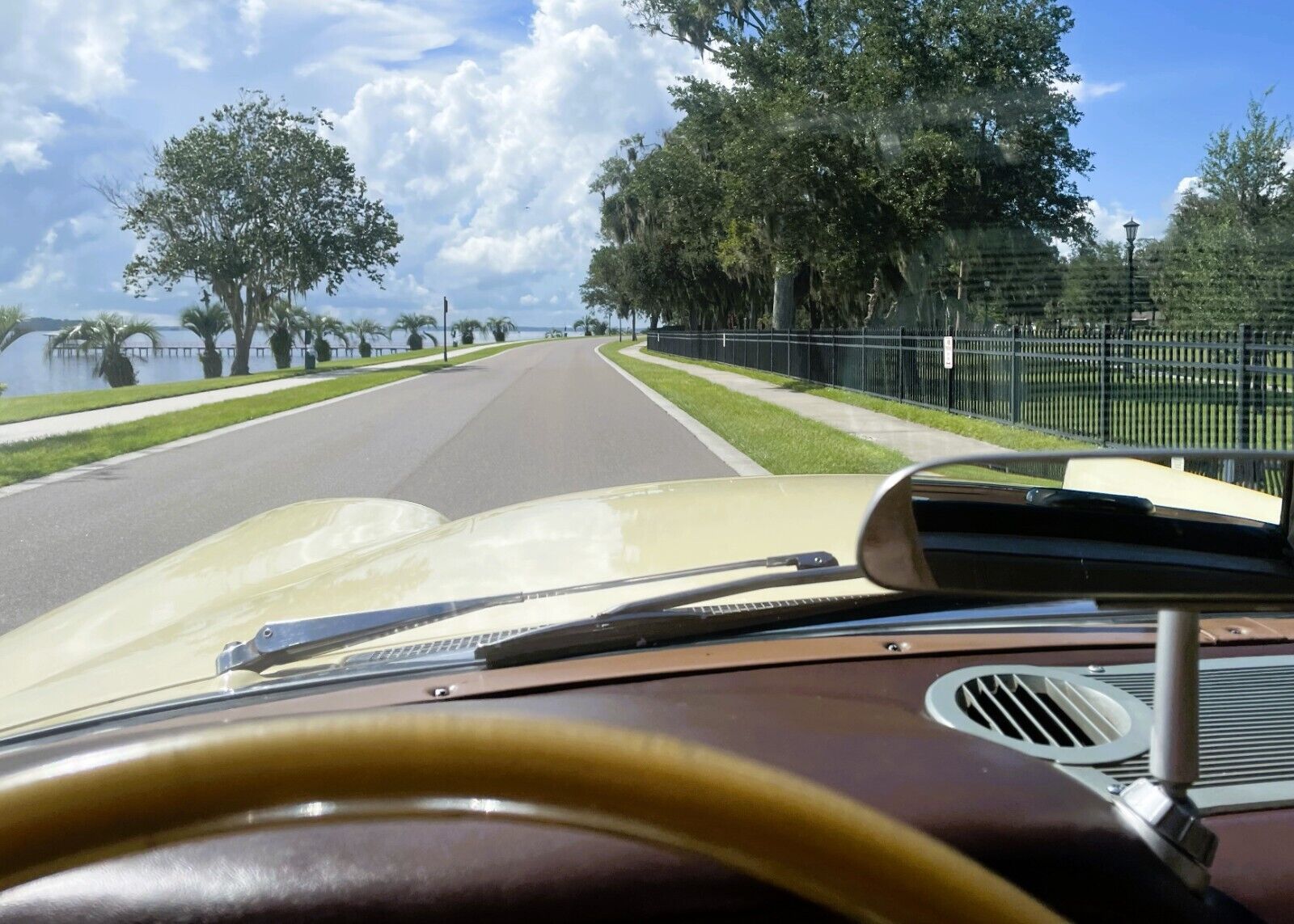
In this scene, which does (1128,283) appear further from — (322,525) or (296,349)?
(296,349)

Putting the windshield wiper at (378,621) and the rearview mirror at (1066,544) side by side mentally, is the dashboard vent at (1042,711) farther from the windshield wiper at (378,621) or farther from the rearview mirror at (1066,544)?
the rearview mirror at (1066,544)

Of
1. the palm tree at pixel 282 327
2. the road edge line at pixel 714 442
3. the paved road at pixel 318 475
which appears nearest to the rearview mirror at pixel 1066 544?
the road edge line at pixel 714 442

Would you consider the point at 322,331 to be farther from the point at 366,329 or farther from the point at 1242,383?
the point at 1242,383

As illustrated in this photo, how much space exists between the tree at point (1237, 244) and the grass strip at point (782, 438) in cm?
821

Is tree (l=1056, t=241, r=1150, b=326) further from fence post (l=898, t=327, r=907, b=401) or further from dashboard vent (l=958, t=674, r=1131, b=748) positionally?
dashboard vent (l=958, t=674, r=1131, b=748)

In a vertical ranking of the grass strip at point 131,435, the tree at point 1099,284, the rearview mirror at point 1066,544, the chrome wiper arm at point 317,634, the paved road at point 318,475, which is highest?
the tree at point 1099,284

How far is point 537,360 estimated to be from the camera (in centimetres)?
4512

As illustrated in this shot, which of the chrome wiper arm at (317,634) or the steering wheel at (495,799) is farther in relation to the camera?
the chrome wiper arm at (317,634)

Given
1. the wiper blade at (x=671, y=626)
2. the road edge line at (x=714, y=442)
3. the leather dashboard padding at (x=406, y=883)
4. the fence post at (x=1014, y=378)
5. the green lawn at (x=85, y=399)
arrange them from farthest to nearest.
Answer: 1. the green lawn at (x=85, y=399)
2. the fence post at (x=1014, y=378)
3. the road edge line at (x=714, y=442)
4. the wiper blade at (x=671, y=626)
5. the leather dashboard padding at (x=406, y=883)

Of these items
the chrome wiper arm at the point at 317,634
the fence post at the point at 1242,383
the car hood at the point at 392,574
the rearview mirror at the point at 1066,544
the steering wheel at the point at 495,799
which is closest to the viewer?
the steering wheel at the point at 495,799

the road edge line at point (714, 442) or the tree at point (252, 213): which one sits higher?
the tree at point (252, 213)

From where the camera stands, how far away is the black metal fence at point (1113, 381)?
37.7ft

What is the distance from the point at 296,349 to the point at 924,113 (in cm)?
3643

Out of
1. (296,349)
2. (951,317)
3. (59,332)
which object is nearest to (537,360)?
(296,349)
